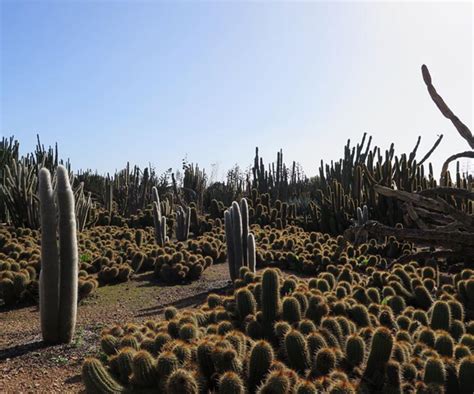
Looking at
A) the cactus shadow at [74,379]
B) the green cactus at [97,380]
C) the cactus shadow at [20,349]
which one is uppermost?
the green cactus at [97,380]

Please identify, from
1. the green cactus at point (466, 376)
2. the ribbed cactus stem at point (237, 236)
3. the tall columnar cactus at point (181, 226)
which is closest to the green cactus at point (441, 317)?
the green cactus at point (466, 376)

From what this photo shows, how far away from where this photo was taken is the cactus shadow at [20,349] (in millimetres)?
4457

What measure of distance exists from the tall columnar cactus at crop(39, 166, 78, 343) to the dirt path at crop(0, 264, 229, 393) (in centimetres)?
19

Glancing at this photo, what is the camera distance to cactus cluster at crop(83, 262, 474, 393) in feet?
8.54

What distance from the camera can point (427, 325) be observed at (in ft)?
12.0

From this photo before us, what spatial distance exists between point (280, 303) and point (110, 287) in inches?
174

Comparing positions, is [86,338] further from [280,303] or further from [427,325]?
[427,325]

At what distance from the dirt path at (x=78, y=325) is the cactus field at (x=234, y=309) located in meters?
0.02

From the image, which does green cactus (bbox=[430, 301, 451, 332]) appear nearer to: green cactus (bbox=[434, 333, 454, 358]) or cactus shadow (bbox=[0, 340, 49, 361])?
green cactus (bbox=[434, 333, 454, 358])

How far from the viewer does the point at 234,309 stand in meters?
3.99

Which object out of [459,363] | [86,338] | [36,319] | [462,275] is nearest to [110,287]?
[36,319]

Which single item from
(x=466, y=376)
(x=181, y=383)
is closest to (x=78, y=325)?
(x=181, y=383)

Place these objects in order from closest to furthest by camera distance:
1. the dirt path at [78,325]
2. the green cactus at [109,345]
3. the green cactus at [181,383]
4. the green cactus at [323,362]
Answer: the green cactus at [181,383], the green cactus at [323,362], the green cactus at [109,345], the dirt path at [78,325]

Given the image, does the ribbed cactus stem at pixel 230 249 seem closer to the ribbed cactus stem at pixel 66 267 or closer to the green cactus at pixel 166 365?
the ribbed cactus stem at pixel 66 267
